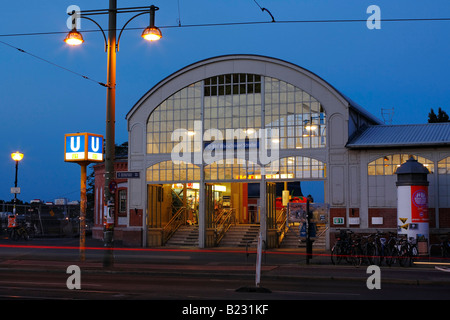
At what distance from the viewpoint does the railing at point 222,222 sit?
3544 cm

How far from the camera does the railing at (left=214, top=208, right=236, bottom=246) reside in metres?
35.4

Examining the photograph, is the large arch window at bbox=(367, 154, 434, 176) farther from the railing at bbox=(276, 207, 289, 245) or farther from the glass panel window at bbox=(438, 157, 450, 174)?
the railing at bbox=(276, 207, 289, 245)

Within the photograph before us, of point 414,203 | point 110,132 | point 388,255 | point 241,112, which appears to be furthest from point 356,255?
point 241,112

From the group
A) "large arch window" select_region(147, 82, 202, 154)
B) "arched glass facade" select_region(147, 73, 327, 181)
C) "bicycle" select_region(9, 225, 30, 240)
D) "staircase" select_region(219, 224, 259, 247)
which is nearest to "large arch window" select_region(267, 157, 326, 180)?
"arched glass facade" select_region(147, 73, 327, 181)

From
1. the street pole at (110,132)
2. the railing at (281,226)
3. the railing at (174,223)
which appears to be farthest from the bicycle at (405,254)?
the railing at (174,223)

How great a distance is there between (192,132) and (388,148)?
35.7 ft

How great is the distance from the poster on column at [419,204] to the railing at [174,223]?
15.6 m

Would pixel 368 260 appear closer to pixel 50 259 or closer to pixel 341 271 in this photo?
pixel 341 271

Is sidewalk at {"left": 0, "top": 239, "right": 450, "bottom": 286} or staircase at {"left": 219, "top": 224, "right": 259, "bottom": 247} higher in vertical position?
staircase at {"left": 219, "top": 224, "right": 259, "bottom": 247}

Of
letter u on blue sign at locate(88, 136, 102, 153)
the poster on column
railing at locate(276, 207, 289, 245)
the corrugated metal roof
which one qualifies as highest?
the corrugated metal roof

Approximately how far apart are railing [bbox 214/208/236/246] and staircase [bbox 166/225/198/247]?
140cm

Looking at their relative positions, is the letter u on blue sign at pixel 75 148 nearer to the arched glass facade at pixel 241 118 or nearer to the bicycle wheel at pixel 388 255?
the arched glass facade at pixel 241 118

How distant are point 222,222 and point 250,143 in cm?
613
